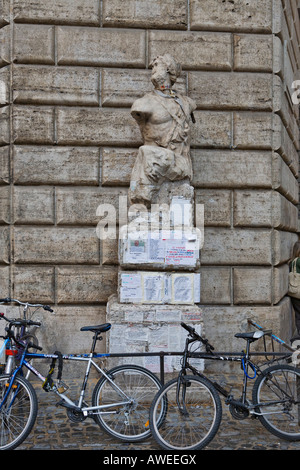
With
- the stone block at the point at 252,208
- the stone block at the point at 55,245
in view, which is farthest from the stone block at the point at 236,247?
the stone block at the point at 55,245

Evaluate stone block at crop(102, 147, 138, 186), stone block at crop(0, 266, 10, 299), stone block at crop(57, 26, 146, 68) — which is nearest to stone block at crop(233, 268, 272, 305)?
stone block at crop(102, 147, 138, 186)

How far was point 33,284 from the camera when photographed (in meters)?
6.38

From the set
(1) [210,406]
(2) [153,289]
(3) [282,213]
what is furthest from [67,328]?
(3) [282,213]

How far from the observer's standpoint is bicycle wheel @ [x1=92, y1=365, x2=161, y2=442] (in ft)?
13.9

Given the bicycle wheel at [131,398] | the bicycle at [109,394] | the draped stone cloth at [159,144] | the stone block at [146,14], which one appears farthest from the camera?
the stone block at [146,14]

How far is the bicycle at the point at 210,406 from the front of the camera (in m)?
4.03

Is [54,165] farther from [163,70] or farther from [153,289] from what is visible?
[153,289]

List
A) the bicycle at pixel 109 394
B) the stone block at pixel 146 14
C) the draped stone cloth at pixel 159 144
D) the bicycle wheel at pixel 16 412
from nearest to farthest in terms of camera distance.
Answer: the bicycle wheel at pixel 16 412, the bicycle at pixel 109 394, the draped stone cloth at pixel 159 144, the stone block at pixel 146 14

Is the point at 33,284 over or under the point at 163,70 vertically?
under

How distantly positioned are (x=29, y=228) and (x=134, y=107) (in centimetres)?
204

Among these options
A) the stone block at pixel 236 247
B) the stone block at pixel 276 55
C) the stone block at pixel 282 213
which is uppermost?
the stone block at pixel 276 55

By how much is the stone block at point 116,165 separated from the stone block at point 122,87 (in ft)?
2.01

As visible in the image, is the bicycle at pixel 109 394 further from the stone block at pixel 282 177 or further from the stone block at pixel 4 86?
the stone block at pixel 282 177

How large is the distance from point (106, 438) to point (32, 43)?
4743 mm
